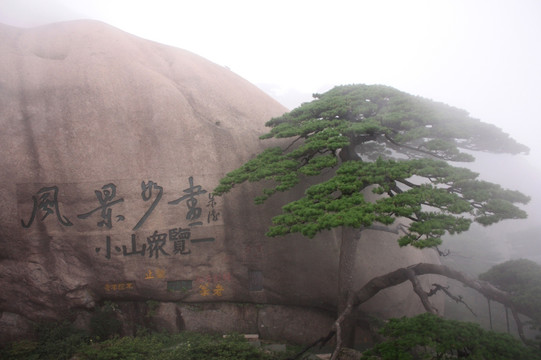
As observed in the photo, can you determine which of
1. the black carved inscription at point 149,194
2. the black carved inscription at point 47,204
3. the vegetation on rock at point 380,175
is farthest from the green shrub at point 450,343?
the black carved inscription at point 47,204

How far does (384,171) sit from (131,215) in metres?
6.15

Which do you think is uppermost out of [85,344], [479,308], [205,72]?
[205,72]

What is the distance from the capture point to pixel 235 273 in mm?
7855

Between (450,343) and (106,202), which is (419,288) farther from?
(106,202)

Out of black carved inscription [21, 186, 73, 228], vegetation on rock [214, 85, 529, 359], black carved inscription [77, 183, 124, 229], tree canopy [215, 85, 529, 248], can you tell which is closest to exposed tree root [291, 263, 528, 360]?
vegetation on rock [214, 85, 529, 359]

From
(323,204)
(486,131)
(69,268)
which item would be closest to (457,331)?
(323,204)

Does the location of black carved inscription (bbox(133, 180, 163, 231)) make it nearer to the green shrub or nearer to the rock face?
the rock face

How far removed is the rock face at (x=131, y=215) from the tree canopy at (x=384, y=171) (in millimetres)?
2027

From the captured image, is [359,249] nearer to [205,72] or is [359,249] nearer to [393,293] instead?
[393,293]

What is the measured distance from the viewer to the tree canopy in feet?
14.0

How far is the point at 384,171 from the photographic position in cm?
491

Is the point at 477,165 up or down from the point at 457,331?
up

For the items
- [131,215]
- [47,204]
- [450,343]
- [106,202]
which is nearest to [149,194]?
[131,215]

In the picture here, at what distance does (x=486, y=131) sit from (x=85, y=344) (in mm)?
10511
